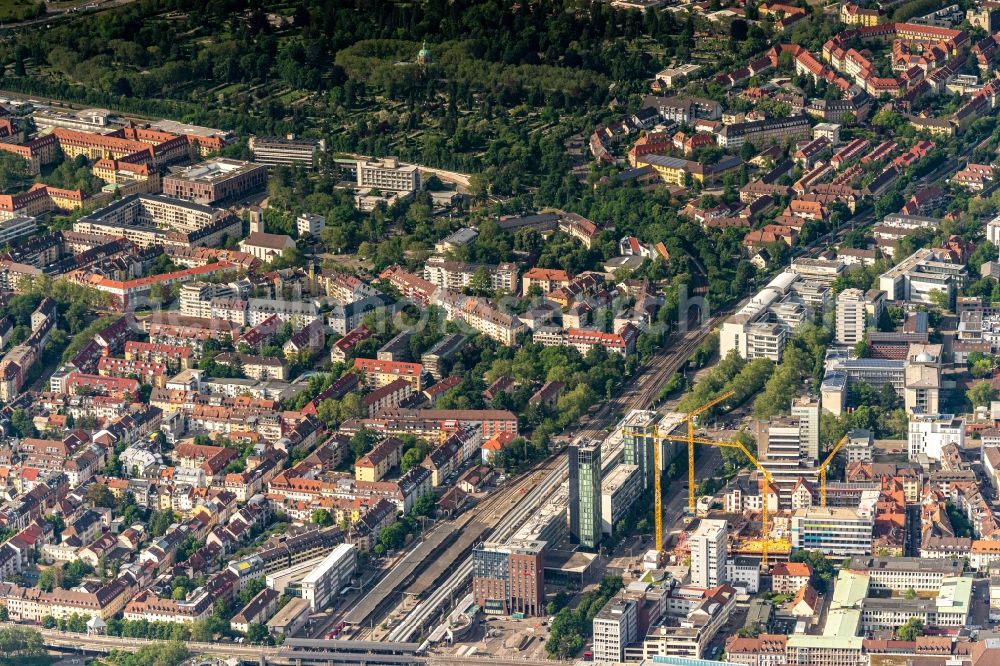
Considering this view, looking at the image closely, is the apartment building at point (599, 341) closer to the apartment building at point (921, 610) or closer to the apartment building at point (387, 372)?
the apartment building at point (387, 372)

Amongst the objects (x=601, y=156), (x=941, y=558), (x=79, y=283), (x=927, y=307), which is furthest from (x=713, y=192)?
(x=941, y=558)

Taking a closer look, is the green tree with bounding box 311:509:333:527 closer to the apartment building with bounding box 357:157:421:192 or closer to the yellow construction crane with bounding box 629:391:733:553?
the yellow construction crane with bounding box 629:391:733:553

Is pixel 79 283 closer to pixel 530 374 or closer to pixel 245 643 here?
pixel 530 374

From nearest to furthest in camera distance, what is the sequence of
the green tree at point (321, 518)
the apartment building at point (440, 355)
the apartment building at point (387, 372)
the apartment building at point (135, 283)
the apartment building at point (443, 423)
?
the green tree at point (321, 518) < the apartment building at point (443, 423) < the apartment building at point (387, 372) < the apartment building at point (440, 355) < the apartment building at point (135, 283)

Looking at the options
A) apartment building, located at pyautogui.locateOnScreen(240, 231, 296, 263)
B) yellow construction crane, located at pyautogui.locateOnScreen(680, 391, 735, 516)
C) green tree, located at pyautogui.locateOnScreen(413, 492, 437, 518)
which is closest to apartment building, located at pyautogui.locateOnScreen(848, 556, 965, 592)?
yellow construction crane, located at pyautogui.locateOnScreen(680, 391, 735, 516)

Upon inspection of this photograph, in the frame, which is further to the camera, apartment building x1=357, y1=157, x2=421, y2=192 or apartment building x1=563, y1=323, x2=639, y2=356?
apartment building x1=357, y1=157, x2=421, y2=192

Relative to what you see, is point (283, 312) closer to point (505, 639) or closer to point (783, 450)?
point (783, 450)

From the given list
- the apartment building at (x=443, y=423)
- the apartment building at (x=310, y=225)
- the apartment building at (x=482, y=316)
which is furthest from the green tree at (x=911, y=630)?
the apartment building at (x=310, y=225)
